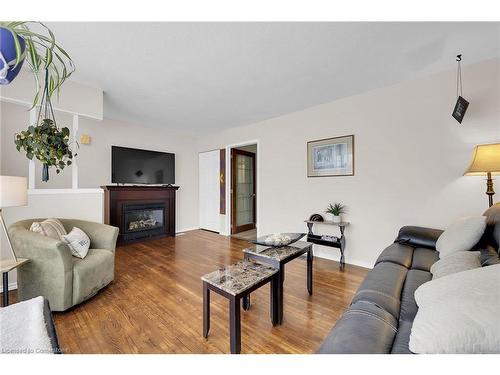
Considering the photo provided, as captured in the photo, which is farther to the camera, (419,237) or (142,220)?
(142,220)

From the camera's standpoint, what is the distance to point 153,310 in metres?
1.87

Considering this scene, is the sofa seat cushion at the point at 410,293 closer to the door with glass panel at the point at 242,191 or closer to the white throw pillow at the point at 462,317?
the white throw pillow at the point at 462,317

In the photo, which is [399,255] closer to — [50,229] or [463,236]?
[463,236]

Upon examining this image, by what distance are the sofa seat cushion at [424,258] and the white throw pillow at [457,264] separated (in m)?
0.22

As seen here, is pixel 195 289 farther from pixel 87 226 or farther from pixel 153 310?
pixel 87 226

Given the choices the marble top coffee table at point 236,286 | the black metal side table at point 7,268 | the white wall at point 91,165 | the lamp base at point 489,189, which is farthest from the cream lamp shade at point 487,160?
the white wall at point 91,165

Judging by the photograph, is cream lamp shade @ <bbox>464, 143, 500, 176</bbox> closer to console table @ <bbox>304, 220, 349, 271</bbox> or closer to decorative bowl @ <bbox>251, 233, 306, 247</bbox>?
console table @ <bbox>304, 220, 349, 271</bbox>

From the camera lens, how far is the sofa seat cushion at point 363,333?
779 mm

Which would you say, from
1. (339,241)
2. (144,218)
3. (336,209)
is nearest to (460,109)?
(336,209)

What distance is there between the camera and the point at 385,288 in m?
1.27

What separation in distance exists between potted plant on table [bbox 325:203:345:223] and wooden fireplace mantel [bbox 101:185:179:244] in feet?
10.8

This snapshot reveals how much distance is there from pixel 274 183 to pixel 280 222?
72 cm

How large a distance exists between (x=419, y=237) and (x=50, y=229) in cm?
364
